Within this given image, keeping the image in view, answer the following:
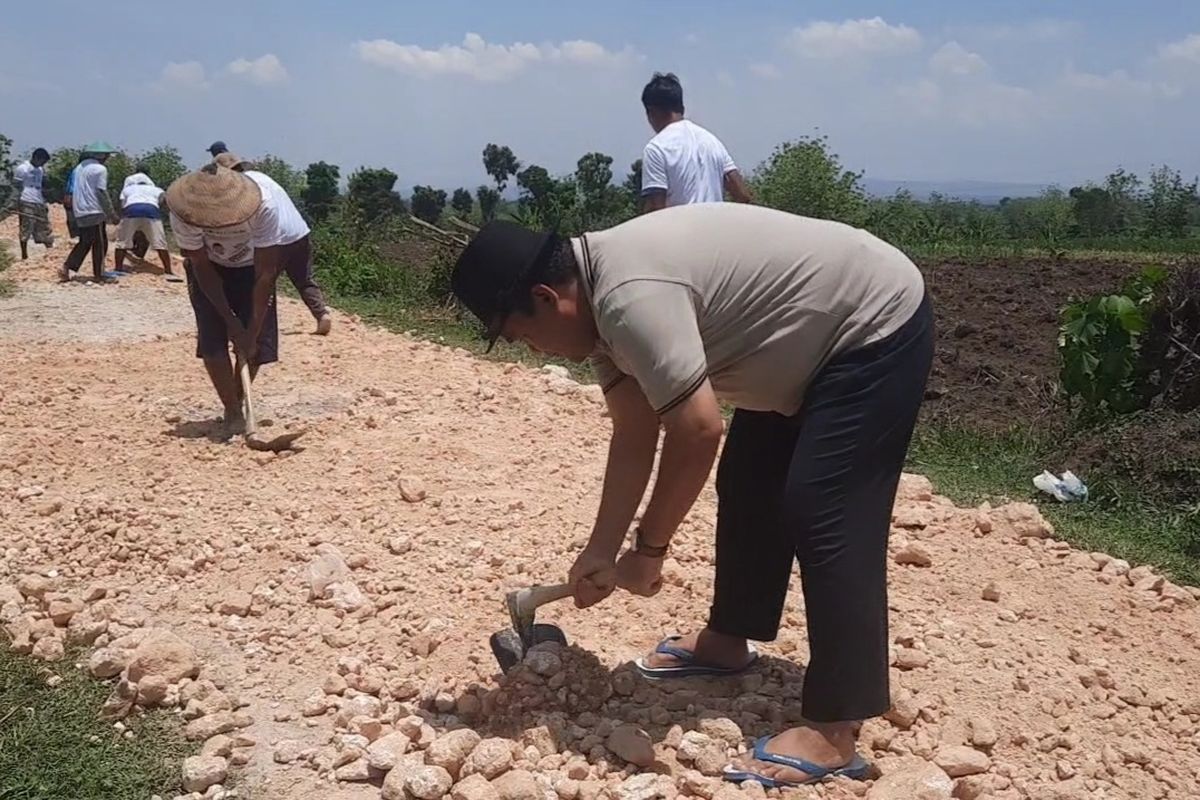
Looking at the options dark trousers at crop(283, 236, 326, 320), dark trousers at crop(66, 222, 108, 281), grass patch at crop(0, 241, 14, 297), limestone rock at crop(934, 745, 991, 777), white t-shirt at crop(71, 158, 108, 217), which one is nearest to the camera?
limestone rock at crop(934, 745, 991, 777)

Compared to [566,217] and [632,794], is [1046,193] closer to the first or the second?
[566,217]

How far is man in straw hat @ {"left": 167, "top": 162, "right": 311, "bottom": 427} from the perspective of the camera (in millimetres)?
4516

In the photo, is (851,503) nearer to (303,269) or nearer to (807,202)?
(303,269)

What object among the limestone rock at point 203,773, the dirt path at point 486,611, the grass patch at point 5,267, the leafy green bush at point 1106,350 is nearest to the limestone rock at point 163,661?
the dirt path at point 486,611

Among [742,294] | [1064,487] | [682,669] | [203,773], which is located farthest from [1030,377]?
[203,773]

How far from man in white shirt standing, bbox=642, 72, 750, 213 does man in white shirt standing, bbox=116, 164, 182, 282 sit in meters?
6.85

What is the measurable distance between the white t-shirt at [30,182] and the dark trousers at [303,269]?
5.98 metres

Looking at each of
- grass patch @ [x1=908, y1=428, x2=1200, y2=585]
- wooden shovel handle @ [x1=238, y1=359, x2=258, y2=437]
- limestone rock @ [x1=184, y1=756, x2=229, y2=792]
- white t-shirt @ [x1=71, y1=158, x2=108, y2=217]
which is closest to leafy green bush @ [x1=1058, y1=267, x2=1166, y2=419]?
grass patch @ [x1=908, y1=428, x2=1200, y2=585]

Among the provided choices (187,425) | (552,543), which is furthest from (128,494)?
(552,543)

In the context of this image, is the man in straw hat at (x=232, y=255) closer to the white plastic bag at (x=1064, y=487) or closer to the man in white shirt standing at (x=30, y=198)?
the white plastic bag at (x=1064, y=487)

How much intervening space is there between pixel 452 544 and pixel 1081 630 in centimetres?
191

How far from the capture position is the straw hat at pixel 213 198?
176 inches

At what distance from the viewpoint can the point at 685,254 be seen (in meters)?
2.10

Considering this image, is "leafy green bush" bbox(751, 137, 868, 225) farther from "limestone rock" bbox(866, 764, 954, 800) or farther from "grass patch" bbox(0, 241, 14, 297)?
"limestone rock" bbox(866, 764, 954, 800)
